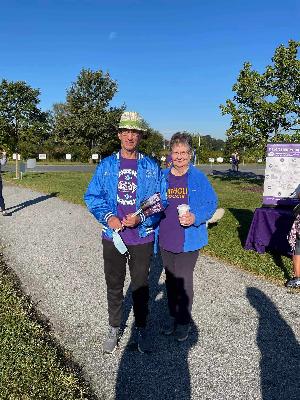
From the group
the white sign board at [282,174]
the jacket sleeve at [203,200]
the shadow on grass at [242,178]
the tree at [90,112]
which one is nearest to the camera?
the jacket sleeve at [203,200]

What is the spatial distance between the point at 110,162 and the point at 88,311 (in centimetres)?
201

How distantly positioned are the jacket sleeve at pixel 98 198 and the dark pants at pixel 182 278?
79 cm

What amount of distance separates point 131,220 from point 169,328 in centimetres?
153

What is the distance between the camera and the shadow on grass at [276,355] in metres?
3.05

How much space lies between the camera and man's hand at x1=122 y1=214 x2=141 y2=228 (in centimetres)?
313

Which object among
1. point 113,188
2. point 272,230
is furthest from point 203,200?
point 272,230

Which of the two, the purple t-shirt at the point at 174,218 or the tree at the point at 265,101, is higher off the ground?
the tree at the point at 265,101

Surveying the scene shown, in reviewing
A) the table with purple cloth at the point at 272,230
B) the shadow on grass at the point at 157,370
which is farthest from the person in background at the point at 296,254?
the shadow on grass at the point at 157,370

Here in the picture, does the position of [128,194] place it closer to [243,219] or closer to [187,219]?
[187,219]

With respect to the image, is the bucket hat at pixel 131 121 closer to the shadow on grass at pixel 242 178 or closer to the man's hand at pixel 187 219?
the man's hand at pixel 187 219

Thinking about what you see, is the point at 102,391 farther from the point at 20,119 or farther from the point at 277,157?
the point at 20,119

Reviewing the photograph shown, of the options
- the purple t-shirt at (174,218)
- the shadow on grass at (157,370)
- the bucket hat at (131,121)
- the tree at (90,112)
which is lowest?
the shadow on grass at (157,370)

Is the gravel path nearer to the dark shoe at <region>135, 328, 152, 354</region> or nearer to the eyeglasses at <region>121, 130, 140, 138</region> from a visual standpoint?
the dark shoe at <region>135, 328, 152, 354</region>

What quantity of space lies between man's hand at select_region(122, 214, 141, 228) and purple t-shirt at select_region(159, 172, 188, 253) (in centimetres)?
52
